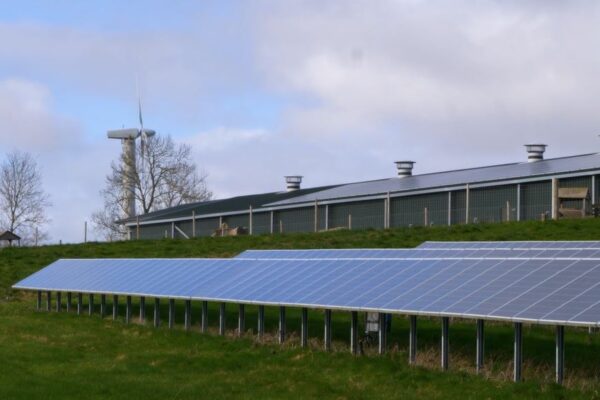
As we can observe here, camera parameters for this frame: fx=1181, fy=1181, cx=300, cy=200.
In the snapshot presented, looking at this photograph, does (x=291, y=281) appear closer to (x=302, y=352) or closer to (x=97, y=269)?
(x=302, y=352)

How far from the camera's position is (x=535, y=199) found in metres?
47.6

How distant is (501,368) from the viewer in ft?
73.4

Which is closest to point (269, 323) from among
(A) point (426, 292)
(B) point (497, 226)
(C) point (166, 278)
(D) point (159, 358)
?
(C) point (166, 278)

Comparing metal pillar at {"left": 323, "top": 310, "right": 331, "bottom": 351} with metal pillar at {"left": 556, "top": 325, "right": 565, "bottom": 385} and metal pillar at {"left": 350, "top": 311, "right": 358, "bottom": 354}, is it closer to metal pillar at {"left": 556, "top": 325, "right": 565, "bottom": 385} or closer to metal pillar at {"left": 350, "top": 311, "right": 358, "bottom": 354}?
metal pillar at {"left": 350, "top": 311, "right": 358, "bottom": 354}

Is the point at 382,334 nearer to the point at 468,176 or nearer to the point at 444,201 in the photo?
the point at 444,201

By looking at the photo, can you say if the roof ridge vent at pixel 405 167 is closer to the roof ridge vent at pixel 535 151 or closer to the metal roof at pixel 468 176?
the metal roof at pixel 468 176

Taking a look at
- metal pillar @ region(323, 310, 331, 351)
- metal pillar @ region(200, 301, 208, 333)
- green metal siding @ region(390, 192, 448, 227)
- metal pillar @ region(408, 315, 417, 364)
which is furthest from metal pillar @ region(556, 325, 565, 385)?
green metal siding @ region(390, 192, 448, 227)

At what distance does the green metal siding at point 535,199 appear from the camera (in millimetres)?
46906

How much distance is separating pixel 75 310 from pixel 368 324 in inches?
641

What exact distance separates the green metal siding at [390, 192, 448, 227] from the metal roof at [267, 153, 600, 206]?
19.7 inches

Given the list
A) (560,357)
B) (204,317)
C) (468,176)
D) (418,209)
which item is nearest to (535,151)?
(468,176)

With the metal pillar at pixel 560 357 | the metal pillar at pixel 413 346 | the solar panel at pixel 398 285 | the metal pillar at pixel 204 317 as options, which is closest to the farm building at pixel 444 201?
the solar panel at pixel 398 285

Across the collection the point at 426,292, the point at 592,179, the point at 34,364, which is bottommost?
the point at 34,364

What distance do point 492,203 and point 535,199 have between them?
2.28 meters
